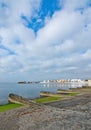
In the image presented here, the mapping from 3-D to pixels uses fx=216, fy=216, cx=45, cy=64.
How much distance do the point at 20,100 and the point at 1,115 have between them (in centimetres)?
1112

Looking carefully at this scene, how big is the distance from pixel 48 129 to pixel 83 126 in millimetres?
2611

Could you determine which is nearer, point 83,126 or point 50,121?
point 83,126

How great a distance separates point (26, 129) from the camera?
55.1ft

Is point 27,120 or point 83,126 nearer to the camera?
point 83,126

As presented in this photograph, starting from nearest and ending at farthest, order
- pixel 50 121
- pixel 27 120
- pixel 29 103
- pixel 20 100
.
Answer: pixel 50 121 → pixel 27 120 → pixel 29 103 → pixel 20 100

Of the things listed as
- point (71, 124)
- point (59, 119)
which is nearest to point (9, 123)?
point (59, 119)

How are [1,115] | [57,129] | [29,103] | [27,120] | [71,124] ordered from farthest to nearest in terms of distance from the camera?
[29,103]
[1,115]
[27,120]
[71,124]
[57,129]

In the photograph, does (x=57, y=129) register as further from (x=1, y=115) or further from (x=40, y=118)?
(x=1, y=115)

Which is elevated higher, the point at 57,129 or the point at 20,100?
the point at 20,100

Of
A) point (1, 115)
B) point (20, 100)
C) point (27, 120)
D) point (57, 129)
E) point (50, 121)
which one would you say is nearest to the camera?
point (57, 129)

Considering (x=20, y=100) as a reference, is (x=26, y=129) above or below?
below

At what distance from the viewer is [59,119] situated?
19.1 m

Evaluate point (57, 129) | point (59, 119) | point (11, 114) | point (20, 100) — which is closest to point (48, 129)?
point (57, 129)

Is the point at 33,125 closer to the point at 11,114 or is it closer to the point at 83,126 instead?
the point at 83,126
